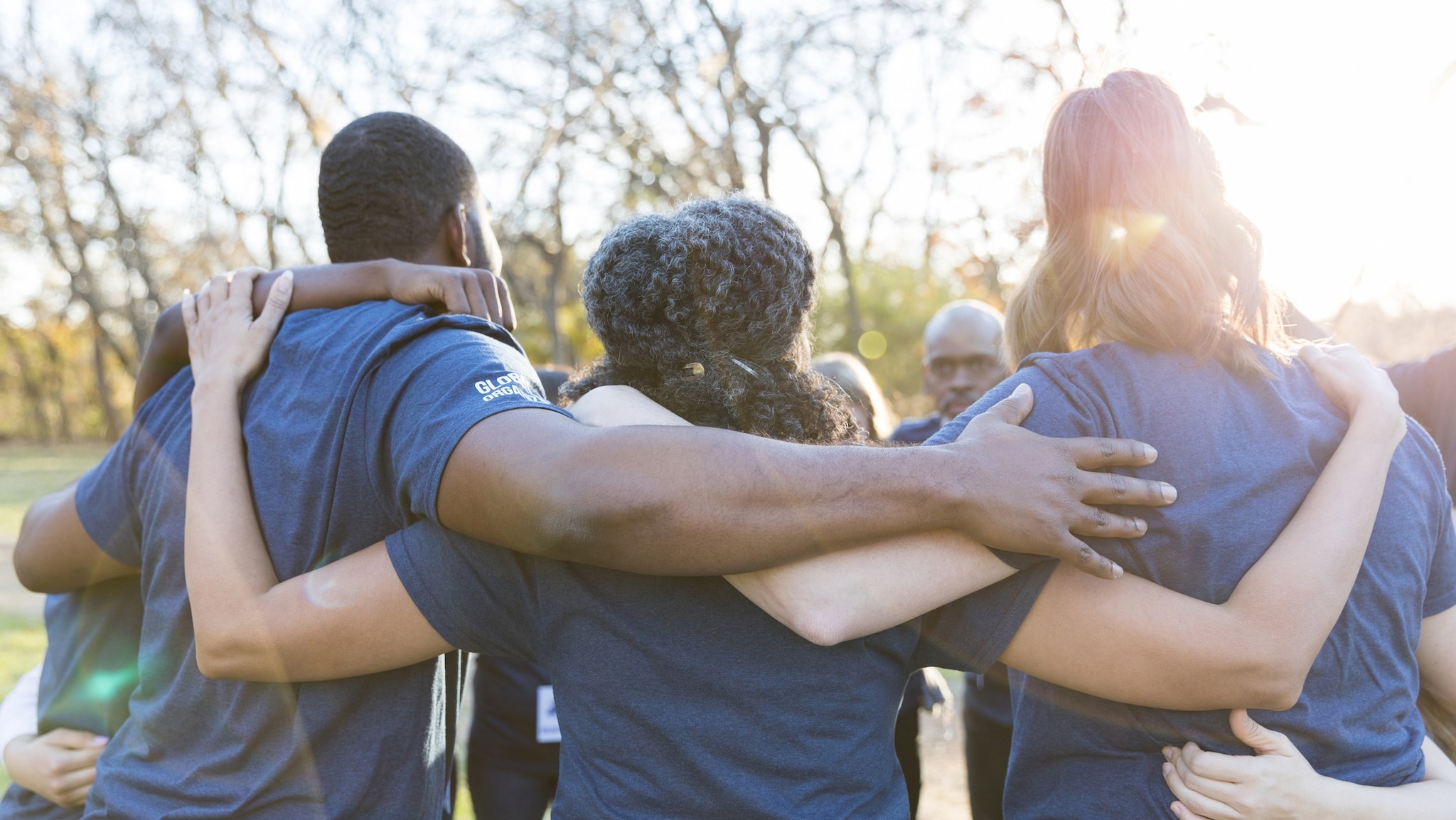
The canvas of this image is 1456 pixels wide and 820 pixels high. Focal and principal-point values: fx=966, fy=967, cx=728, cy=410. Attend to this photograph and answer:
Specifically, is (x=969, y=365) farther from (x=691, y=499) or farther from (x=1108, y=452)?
(x=691, y=499)

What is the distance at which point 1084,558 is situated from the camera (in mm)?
1458

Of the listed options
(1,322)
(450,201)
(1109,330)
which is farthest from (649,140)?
(1,322)

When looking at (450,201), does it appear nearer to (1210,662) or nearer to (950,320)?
(1210,662)

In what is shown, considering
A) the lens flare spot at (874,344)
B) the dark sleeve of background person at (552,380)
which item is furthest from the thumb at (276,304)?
the lens flare spot at (874,344)

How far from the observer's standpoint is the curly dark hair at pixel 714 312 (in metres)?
1.62

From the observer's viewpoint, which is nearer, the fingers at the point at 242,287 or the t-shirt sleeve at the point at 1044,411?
the t-shirt sleeve at the point at 1044,411

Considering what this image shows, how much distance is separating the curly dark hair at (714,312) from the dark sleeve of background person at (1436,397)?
1.78 meters

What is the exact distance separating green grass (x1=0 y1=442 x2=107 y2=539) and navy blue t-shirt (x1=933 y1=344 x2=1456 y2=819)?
1367cm

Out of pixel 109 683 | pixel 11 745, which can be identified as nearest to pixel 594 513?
pixel 109 683

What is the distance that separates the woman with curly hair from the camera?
59.8 inches

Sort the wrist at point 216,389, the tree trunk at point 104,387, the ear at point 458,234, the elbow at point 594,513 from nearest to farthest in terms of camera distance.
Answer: the elbow at point 594,513 → the wrist at point 216,389 → the ear at point 458,234 → the tree trunk at point 104,387

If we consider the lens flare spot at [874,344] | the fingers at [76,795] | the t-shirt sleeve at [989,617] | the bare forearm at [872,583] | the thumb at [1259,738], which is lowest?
the lens flare spot at [874,344]

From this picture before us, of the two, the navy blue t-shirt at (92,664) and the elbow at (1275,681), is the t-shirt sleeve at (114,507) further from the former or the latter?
the elbow at (1275,681)

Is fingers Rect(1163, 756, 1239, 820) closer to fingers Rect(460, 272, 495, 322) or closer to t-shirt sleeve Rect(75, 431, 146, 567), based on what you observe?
fingers Rect(460, 272, 495, 322)
